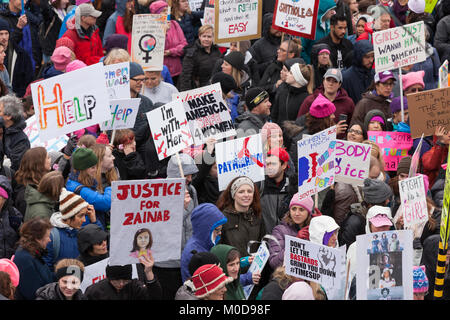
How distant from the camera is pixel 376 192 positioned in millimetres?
9547

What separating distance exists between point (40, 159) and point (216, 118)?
2.25 metres

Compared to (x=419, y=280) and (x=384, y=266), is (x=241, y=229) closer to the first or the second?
(x=419, y=280)

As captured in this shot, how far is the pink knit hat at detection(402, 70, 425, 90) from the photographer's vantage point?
12.7m

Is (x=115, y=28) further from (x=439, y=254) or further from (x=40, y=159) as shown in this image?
(x=439, y=254)

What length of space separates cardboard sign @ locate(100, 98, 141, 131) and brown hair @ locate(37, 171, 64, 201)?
1.90m

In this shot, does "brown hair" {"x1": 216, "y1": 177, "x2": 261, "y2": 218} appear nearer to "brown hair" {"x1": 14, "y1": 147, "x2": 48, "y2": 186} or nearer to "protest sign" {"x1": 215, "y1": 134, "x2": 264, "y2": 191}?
"protest sign" {"x1": 215, "y1": 134, "x2": 264, "y2": 191}

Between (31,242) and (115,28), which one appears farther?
(115,28)

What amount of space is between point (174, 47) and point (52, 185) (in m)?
6.10

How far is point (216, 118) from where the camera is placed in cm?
1091

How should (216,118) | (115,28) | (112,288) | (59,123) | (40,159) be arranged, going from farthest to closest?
(115,28) < (216,118) < (59,123) < (40,159) < (112,288)

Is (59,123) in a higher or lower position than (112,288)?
higher

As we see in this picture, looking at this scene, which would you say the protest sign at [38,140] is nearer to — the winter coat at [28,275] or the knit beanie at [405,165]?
the winter coat at [28,275]

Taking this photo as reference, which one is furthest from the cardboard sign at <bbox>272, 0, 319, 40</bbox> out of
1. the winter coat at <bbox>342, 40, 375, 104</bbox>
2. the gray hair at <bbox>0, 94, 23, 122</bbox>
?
the gray hair at <bbox>0, 94, 23, 122</bbox>

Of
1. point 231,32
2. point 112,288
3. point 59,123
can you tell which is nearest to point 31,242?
point 112,288
